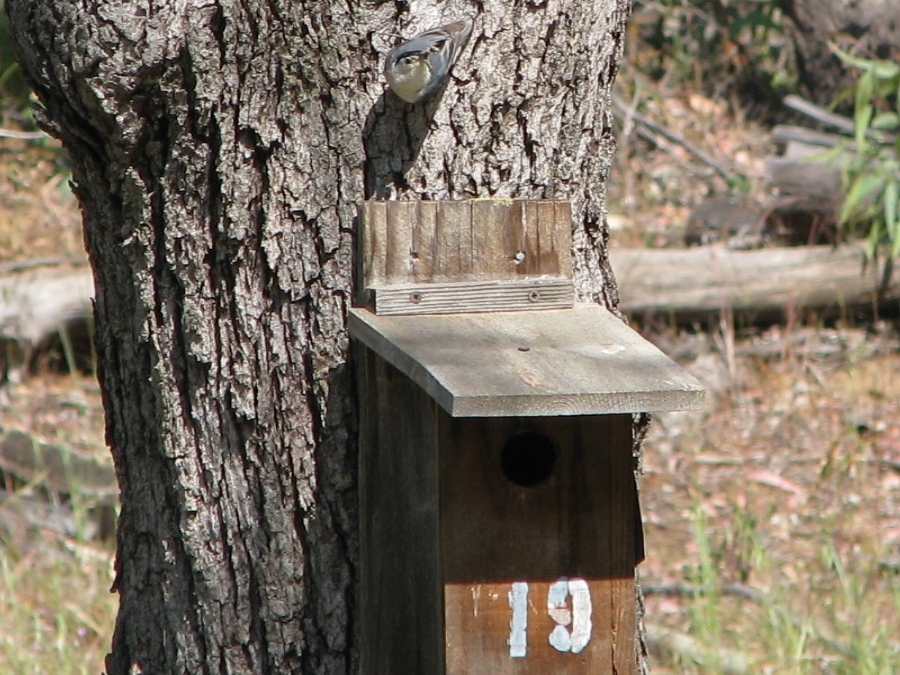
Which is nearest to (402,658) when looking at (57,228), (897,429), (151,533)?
(151,533)

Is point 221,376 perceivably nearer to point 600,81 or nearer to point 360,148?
point 360,148

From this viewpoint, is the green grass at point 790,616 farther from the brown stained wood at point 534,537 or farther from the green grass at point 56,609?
the green grass at point 56,609

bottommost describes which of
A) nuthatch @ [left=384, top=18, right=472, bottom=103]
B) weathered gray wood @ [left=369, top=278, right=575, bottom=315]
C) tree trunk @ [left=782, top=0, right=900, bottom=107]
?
weathered gray wood @ [left=369, top=278, right=575, bottom=315]

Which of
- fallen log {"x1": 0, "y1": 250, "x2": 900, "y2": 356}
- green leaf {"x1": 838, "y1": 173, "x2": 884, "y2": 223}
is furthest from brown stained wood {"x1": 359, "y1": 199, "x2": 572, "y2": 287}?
fallen log {"x1": 0, "y1": 250, "x2": 900, "y2": 356}

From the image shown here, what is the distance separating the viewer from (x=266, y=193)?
201cm

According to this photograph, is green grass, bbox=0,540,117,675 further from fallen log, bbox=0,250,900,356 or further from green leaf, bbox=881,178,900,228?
green leaf, bbox=881,178,900,228

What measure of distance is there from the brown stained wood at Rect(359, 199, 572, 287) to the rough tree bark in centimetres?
9

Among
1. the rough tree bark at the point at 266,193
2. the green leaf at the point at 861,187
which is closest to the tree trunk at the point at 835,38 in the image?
the green leaf at the point at 861,187

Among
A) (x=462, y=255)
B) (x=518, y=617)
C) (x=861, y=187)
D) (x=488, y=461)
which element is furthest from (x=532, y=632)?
(x=861, y=187)

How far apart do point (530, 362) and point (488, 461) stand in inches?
7.8

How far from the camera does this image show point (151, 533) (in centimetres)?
227

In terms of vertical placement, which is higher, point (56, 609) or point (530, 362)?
point (530, 362)

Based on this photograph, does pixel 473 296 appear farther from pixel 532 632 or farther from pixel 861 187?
pixel 861 187

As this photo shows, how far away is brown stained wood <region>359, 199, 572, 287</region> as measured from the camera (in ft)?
6.44
